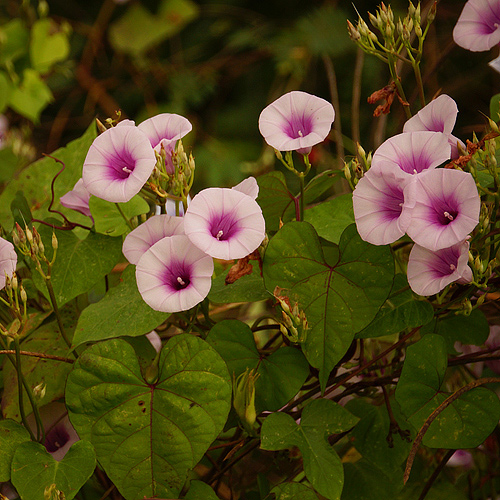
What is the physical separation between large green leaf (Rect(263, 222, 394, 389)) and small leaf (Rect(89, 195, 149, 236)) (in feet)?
0.47

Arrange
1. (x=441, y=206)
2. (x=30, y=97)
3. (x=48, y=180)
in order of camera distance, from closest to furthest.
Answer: (x=441, y=206) < (x=48, y=180) < (x=30, y=97)

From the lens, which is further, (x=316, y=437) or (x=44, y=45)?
(x=44, y=45)

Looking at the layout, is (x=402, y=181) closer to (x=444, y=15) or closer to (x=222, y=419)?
(x=222, y=419)

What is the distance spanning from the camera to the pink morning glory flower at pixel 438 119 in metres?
0.43

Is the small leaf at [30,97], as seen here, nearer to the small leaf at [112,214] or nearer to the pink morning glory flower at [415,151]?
the small leaf at [112,214]

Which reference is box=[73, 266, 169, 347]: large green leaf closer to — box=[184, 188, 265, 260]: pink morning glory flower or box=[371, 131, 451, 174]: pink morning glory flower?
box=[184, 188, 265, 260]: pink morning glory flower

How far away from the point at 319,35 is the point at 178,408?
1.78m

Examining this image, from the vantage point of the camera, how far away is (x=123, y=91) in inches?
90.0

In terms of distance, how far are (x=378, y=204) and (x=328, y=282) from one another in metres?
0.07

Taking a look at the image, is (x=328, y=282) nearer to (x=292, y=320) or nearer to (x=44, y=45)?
(x=292, y=320)

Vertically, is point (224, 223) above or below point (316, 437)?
above

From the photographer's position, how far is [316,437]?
0.43m

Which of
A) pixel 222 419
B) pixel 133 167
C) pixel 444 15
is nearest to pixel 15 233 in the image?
pixel 133 167

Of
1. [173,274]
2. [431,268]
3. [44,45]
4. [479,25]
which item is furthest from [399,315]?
[44,45]
